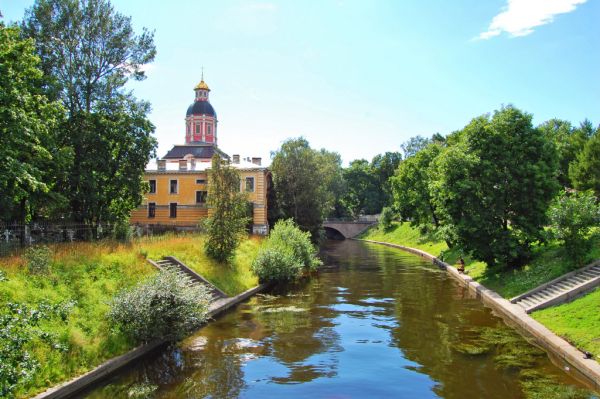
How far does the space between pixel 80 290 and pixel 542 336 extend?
55.7 ft

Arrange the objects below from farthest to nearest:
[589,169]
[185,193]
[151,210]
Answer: [151,210] → [185,193] → [589,169]

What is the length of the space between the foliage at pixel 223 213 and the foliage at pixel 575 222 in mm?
17453

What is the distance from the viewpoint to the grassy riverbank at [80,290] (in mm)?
12609

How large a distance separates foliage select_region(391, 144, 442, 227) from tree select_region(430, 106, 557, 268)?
2191 cm

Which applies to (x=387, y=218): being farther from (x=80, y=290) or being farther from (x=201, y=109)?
(x=80, y=290)

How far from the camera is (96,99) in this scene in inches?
1398

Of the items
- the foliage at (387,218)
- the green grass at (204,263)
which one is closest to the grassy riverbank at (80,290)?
the green grass at (204,263)

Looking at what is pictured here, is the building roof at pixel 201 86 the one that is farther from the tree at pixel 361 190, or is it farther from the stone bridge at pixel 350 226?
the tree at pixel 361 190

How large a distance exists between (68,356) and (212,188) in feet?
55.0

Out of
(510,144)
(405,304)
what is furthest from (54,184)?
(510,144)

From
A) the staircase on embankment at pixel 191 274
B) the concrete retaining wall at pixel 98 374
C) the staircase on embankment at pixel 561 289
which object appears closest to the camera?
the concrete retaining wall at pixel 98 374

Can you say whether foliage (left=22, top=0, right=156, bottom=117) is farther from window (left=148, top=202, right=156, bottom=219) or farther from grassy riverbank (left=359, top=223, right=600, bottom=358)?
grassy riverbank (left=359, top=223, right=600, bottom=358)

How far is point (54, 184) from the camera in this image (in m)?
31.7

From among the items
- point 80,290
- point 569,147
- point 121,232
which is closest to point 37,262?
point 80,290
